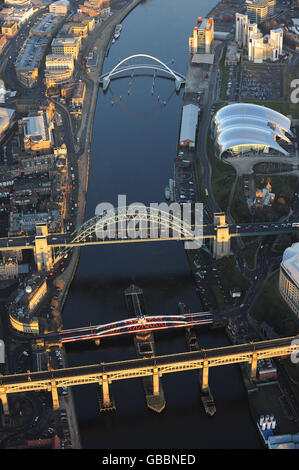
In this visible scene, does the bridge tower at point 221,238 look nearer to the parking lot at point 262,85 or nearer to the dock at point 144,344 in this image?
the dock at point 144,344

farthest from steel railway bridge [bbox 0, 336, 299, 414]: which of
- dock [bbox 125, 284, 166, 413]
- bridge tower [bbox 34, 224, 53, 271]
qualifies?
bridge tower [bbox 34, 224, 53, 271]

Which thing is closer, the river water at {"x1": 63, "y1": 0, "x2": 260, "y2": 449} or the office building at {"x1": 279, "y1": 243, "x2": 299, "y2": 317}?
the river water at {"x1": 63, "y1": 0, "x2": 260, "y2": 449}

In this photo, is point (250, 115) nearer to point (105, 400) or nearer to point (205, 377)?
point (205, 377)

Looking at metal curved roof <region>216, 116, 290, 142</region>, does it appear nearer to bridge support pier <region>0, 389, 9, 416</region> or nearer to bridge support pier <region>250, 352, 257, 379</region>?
bridge support pier <region>250, 352, 257, 379</region>

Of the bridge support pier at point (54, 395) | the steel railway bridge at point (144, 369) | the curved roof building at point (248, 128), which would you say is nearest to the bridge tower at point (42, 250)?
the steel railway bridge at point (144, 369)

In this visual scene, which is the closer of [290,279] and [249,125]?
[290,279]

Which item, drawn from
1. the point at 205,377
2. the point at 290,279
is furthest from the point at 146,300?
the point at 290,279
